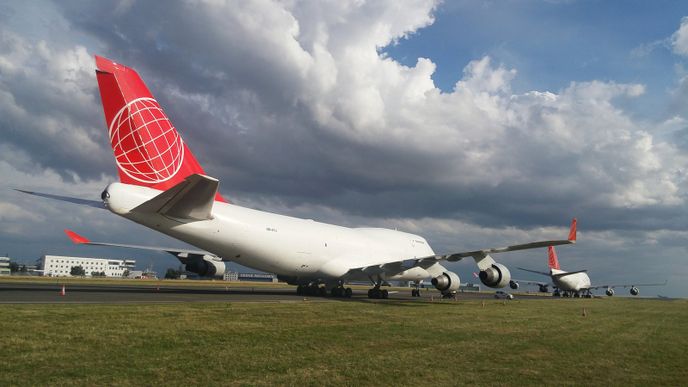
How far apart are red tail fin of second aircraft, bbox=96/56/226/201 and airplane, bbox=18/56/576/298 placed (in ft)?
0.12

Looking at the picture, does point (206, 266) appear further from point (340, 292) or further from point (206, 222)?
point (206, 222)

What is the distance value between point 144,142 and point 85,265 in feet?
515

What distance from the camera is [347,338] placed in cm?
1066

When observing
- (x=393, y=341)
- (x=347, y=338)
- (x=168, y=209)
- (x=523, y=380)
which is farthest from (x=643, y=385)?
(x=168, y=209)

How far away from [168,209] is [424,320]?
34.6 ft

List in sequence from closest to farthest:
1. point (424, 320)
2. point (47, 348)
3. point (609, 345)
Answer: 1. point (47, 348)
2. point (609, 345)
3. point (424, 320)

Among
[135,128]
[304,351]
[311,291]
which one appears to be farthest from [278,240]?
[304,351]

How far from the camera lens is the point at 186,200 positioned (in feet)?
60.9

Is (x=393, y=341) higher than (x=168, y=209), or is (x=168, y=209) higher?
(x=168, y=209)

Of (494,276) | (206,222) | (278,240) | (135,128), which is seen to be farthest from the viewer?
(278,240)

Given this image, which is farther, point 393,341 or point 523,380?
point 393,341

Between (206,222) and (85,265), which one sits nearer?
(206,222)

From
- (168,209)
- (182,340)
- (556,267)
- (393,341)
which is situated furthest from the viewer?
(556,267)

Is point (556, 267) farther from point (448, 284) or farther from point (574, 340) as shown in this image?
point (574, 340)
